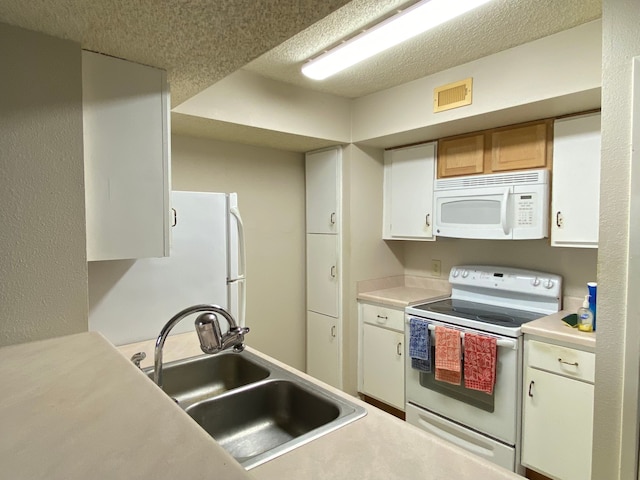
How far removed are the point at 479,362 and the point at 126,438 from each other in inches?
82.1

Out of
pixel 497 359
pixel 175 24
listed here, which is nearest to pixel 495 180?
pixel 497 359

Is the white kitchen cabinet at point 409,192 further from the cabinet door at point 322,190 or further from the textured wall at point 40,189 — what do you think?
the textured wall at point 40,189

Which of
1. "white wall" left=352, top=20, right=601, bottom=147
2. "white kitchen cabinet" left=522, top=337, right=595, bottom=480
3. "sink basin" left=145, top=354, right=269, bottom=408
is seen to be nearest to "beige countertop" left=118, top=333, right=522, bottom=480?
"sink basin" left=145, top=354, right=269, bottom=408

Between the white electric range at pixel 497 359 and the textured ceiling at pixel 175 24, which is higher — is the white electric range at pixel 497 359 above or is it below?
below

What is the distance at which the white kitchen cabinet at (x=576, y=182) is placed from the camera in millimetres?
2137

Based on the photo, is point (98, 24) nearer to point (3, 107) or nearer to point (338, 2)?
point (3, 107)

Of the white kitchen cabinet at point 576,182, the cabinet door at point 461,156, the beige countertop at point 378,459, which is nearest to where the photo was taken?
the beige countertop at point 378,459

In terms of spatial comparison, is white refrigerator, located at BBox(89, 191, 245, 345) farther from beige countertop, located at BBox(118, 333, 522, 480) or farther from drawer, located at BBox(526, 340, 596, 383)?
drawer, located at BBox(526, 340, 596, 383)

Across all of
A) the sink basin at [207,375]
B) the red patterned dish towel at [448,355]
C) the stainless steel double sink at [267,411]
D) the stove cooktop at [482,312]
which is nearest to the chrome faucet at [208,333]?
the stainless steel double sink at [267,411]

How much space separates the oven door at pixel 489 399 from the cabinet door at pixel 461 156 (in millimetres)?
1071

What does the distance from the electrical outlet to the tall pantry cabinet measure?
82 cm

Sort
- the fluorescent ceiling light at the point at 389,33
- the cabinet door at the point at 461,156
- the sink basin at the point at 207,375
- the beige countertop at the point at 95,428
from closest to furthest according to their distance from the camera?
the beige countertop at the point at 95,428 < the fluorescent ceiling light at the point at 389,33 < the sink basin at the point at 207,375 < the cabinet door at the point at 461,156

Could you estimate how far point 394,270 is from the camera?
342cm

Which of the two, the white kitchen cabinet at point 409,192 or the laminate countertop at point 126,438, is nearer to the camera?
the laminate countertop at point 126,438
